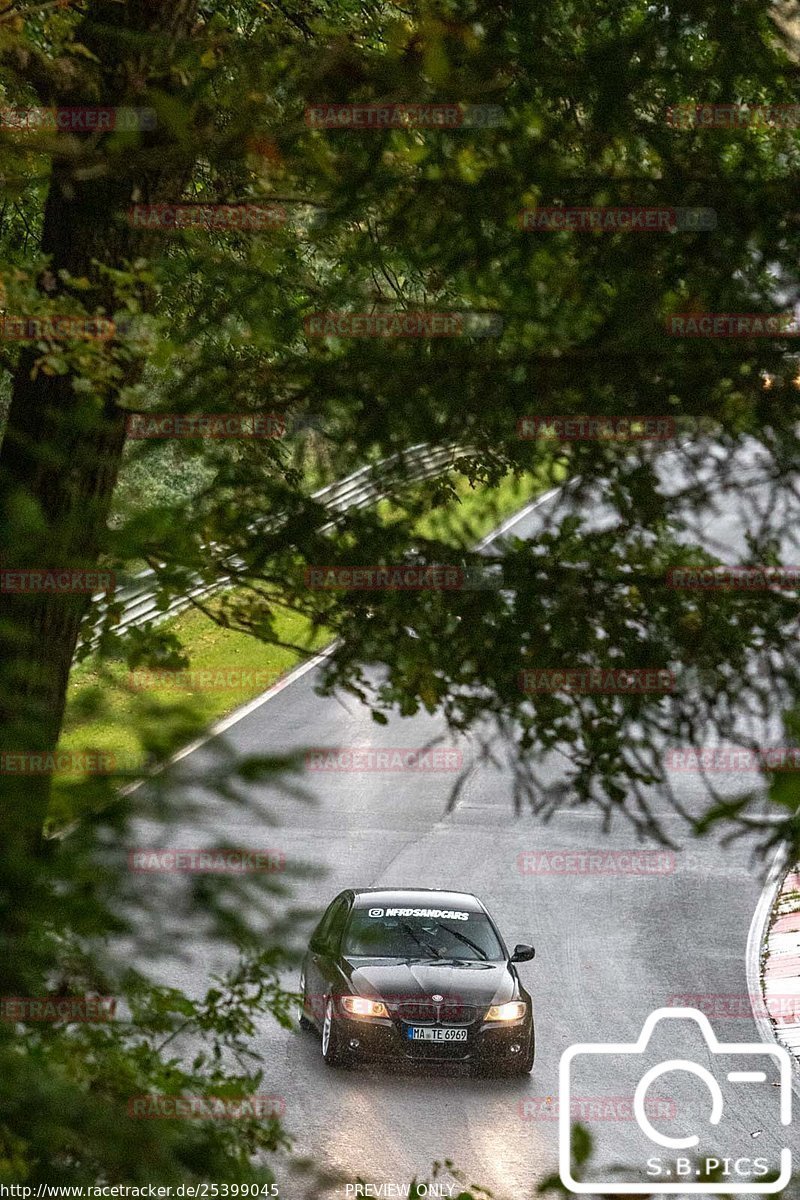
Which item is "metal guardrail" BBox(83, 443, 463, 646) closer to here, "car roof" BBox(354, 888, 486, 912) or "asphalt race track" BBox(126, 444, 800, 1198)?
"asphalt race track" BBox(126, 444, 800, 1198)

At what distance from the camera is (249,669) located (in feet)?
74.4

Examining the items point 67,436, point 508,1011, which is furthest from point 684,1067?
point 67,436

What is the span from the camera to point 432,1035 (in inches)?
480

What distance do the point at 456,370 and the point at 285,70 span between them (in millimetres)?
1423

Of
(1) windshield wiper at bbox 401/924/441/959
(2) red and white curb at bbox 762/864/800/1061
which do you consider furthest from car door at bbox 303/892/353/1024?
(2) red and white curb at bbox 762/864/800/1061

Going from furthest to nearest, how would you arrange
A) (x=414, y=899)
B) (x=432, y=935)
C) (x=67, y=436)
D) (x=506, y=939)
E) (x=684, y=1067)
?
(x=506, y=939), (x=684, y=1067), (x=414, y=899), (x=432, y=935), (x=67, y=436)

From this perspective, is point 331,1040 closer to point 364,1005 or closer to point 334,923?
point 364,1005

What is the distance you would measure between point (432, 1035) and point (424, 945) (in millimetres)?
770

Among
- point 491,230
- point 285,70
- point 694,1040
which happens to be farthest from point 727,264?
point 694,1040

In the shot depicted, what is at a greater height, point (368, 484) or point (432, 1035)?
point (368, 484)

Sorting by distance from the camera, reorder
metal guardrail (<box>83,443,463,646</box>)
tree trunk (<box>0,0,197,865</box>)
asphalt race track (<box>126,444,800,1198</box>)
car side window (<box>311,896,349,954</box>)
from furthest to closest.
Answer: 1. car side window (<box>311,896,349,954</box>)
2. asphalt race track (<box>126,444,800,1198</box>)
3. metal guardrail (<box>83,443,463,646</box>)
4. tree trunk (<box>0,0,197,865</box>)

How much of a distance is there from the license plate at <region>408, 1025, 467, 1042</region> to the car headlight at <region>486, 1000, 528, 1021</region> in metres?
0.32

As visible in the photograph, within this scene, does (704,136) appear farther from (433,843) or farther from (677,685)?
(433,843)

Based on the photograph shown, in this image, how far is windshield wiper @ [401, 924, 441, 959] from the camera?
12.3 metres
